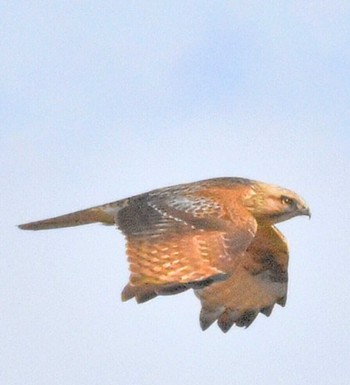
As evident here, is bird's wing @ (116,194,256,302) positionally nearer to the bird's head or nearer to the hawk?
the hawk

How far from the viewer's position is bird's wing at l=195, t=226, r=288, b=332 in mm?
25219

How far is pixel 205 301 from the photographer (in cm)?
2533

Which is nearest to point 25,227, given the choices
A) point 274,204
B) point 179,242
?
point 274,204

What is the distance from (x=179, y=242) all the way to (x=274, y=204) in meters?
3.26

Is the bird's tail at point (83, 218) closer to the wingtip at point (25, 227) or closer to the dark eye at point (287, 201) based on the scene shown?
the wingtip at point (25, 227)

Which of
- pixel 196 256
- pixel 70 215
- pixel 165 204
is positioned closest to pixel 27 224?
pixel 70 215

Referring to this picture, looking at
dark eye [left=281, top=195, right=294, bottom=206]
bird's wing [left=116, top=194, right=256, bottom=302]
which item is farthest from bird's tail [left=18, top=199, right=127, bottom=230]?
dark eye [left=281, top=195, right=294, bottom=206]

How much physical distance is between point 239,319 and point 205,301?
46 cm

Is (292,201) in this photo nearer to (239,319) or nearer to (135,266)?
(239,319)

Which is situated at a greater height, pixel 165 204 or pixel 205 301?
pixel 165 204

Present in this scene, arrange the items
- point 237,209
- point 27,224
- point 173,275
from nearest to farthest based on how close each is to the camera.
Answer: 1. point 173,275
2. point 237,209
3. point 27,224

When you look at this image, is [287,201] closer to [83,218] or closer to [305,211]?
[305,211]

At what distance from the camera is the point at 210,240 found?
21.3 metres

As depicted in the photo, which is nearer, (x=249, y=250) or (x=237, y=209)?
(x=237, y=209)
